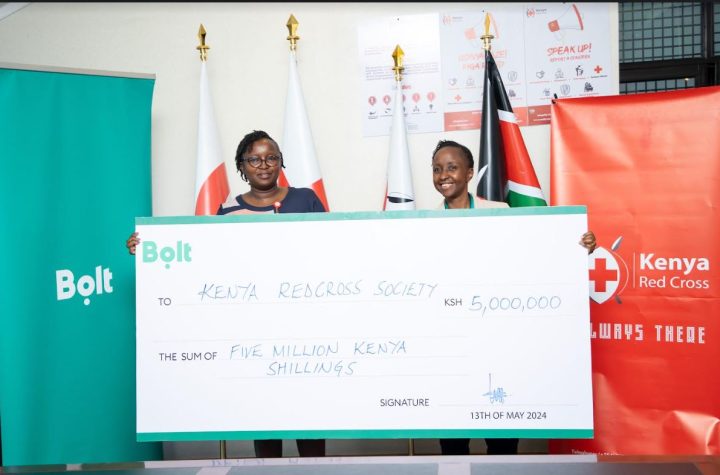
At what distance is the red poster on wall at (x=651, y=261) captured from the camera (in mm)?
2559

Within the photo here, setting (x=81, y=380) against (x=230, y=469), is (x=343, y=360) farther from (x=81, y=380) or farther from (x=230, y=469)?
(x=81, y=380)

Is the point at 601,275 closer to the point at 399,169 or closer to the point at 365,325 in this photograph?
the point at 399,169

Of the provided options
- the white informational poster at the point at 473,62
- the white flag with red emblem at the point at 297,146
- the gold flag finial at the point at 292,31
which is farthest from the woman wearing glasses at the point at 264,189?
the white informational poster at the point at 473,62

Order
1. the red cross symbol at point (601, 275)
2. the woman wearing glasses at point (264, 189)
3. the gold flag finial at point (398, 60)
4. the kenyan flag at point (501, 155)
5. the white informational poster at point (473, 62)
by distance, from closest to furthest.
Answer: the woman wearing glasses at point (264, 189) → the red cross symbol at point (601, 275) → the kenyan flag at point (501, 155) → the gold flag finial at point (398, 60) → the white informational poster at point (473, 62)

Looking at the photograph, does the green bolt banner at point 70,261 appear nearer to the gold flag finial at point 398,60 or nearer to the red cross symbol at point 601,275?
the gold flag finial at point 398,60

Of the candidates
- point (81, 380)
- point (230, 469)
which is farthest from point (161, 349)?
point (230, 469)

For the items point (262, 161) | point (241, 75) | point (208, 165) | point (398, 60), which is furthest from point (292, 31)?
point (262, 161)

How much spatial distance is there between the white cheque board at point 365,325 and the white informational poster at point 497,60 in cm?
123

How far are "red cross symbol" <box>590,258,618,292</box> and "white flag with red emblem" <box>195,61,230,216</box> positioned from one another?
1630mm

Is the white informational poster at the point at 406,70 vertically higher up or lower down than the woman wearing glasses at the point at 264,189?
higher up

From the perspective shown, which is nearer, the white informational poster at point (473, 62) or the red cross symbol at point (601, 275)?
the red cross symbol at point (601, 275)

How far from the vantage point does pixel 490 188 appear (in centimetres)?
292

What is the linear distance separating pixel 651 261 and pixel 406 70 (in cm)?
138
